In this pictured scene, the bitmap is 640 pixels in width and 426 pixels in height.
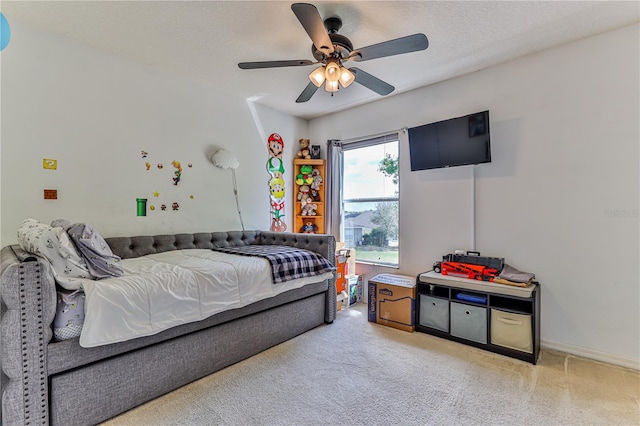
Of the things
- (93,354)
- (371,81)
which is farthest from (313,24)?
(93,354)

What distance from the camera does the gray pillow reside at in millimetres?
1649

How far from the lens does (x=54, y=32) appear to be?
7.48 ft

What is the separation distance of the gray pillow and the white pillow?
0.08ft

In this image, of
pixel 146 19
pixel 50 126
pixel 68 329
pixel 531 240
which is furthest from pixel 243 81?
pixel 531 240

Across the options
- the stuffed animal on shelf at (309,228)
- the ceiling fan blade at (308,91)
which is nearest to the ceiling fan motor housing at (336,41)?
the ceiling fan blade at (308,91)

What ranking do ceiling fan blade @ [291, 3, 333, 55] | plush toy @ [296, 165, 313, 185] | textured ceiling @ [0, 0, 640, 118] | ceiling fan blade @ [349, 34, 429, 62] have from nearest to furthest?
ceiling fan blade @ [291, 3, 333, 55] → ceiling fan blade @ [349, 34, 429, 62] → textured ceiling @ [0, 0, 640, 118] → plush toy @ [296, 165, 313, 185]

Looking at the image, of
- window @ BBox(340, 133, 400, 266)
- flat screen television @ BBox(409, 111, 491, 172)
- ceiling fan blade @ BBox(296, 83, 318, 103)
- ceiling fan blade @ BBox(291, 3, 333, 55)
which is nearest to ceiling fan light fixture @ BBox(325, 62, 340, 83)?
ceiling fan blade @ BBox(291, 3, 333, 55)

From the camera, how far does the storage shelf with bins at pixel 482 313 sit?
224 cm

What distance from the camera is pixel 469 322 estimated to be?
2.51 metres

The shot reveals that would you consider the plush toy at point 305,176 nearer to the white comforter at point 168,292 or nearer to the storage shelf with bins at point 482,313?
the white comforter at point 168,292

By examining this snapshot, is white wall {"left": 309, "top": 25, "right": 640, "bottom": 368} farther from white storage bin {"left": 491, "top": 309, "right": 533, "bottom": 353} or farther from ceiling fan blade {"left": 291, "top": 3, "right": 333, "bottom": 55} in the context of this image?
ceiling fan blade {"left": 291, "top": 3, "right": 333, "bottom": 55}

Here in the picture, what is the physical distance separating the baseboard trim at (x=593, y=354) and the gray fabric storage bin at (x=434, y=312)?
816 mm

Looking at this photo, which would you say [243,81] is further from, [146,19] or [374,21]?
[374,21]

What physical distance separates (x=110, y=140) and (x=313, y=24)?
211 cm
